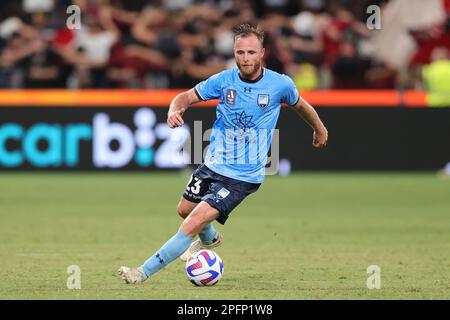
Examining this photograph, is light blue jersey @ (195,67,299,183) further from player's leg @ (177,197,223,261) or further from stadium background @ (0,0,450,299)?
stadium background @ (0,0,450,299)

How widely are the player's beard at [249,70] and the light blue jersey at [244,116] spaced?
0.08 metres

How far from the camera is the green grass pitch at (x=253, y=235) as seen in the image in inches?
375

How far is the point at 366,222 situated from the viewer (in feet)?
49.9

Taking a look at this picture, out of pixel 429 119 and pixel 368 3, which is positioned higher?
→ pixel 368 3

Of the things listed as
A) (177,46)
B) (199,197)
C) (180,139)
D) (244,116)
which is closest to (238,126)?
(244,116)

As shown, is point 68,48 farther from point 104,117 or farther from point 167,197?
point 167,197

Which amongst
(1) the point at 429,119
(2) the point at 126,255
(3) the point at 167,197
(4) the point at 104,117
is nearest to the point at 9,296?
(2) the point at 126,255

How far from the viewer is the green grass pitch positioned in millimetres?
9523

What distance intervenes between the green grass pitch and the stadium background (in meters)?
0.11

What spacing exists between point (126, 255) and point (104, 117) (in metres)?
9.48

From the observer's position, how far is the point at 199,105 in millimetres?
21281

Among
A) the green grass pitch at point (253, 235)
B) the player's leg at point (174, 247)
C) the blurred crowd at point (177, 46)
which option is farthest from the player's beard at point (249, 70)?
the blurred crowd at point (177, 46)

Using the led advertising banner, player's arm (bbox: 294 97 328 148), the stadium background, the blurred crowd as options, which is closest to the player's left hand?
player's arm (bbox: 294 97 328 148)
